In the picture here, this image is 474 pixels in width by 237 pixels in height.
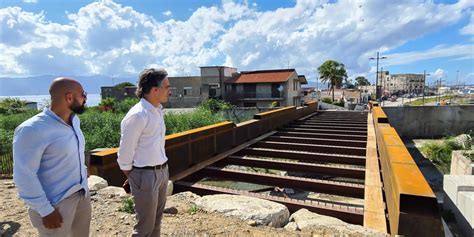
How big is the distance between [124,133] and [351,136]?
26.6 feet

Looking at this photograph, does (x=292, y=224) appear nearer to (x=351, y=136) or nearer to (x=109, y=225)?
(x=109, y=225)

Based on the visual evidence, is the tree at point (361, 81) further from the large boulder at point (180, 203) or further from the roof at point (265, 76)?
the large boulder at point (180, 203)

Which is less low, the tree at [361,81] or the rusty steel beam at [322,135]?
the tree at [361,81]

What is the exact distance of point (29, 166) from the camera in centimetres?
166

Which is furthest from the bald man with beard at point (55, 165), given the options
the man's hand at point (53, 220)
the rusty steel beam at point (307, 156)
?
the rusty steel beam at point (307, 156)

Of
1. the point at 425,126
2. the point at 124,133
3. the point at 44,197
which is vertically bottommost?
the point at 425,126

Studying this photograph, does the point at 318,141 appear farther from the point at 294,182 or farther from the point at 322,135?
the point at 294,182

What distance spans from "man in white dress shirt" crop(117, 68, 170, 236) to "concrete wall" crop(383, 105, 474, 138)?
2186cm

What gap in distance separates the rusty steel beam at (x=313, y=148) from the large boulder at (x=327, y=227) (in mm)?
4369

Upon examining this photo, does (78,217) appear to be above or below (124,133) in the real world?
below

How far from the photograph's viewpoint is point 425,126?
68.6ft

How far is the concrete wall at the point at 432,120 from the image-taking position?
803 inches

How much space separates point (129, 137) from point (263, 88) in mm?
30756

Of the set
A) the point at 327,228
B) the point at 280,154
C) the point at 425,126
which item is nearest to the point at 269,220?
the point at 327,228
